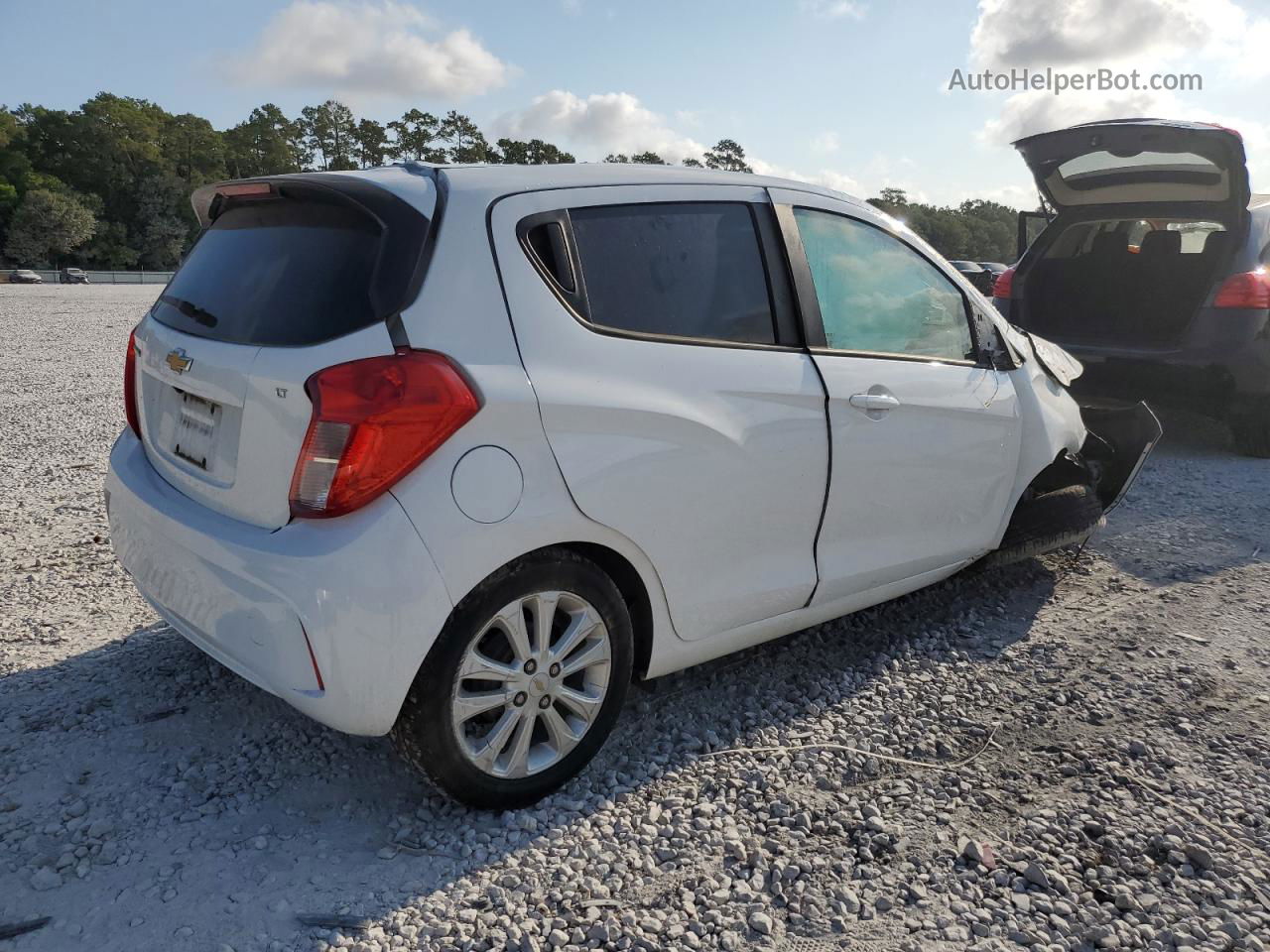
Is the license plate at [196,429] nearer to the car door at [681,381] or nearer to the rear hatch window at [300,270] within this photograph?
the rear hatch window at [300,270]

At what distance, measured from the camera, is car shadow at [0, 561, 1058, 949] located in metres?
2.46

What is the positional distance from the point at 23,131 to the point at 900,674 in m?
104

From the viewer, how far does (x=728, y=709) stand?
3.44m

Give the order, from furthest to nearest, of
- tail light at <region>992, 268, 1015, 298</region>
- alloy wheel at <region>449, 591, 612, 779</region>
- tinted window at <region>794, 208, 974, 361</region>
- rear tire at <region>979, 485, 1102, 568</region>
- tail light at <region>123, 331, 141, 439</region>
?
tail light at <region>992, 268, 1015, 298</region> < rear tire at <region>979, 485, 1102, 568</region> < tinted window at <region>794, 208, 974, 361</region> < tail light at <region>123, 331, 141, 439</region> < alloy wheel at <region>449, 591, 612, 779</region>

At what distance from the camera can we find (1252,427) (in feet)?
24.0

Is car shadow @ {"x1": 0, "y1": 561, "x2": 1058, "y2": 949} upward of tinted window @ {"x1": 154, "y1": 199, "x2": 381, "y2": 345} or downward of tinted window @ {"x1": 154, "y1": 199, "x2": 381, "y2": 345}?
downward

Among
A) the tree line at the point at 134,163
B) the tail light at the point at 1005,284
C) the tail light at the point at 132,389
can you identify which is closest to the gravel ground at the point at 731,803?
the tail light at the point at 132,389

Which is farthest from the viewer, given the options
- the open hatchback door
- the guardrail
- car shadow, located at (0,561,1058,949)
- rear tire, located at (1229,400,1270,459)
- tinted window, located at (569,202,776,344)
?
the guardrail

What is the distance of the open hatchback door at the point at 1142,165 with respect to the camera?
6.52m

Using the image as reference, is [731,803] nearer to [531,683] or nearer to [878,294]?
[531,683]

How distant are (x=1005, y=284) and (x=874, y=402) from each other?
570 cm

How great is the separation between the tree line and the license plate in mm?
60540

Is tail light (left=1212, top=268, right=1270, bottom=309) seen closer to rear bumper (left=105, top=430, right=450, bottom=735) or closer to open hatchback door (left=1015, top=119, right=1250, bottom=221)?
open hatchback door (left=1015, top=119, right=1250, bottom=221)

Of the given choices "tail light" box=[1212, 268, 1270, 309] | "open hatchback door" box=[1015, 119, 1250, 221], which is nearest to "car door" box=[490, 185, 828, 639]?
"open hatchback door" box=[1015, 119, 1250, 221]
